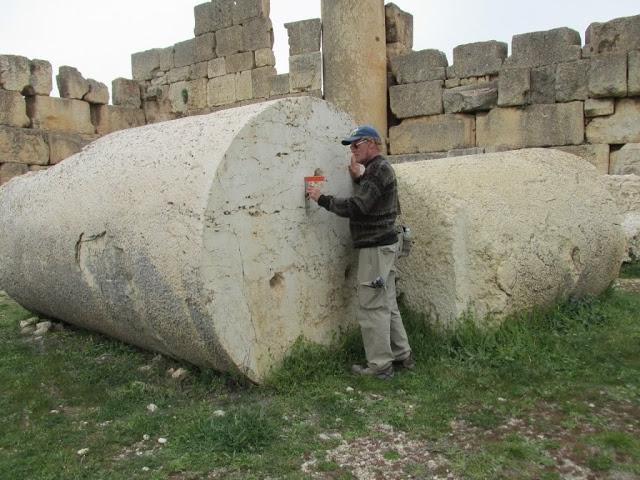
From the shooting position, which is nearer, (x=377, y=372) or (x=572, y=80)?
(x=377, y=372)

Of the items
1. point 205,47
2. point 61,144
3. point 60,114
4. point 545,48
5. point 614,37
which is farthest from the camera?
point 205,47

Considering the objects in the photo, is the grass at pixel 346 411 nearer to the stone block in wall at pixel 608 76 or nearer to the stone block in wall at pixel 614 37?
the stone block in wall at pixel 608 76

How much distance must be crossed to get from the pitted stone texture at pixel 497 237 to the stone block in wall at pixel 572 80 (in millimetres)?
4768

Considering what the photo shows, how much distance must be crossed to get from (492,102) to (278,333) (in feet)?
23.9

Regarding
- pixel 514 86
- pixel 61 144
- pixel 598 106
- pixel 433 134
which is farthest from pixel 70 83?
pixel 598 106

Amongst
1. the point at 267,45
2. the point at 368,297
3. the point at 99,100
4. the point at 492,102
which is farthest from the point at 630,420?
the point at 99,100

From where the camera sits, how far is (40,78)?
35.3 ft

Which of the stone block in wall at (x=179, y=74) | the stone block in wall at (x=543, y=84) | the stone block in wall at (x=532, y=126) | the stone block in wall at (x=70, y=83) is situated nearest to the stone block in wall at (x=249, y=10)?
the stone block in wall at (x=179, y=74)

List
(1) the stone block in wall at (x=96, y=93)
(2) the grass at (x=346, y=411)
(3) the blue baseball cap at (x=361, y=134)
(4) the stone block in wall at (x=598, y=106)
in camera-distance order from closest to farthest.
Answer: (2) the grass at (x=346, y=411) → (3) the blue baseball cap at (x=361, y=134) → (4) the stone block in wall at (x=598, y=106) → (1) the stone block in wall at (x=96, y=93)

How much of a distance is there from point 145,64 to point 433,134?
6849 mm

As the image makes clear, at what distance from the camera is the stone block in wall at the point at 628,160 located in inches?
322

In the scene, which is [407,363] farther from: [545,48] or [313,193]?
[545,48]

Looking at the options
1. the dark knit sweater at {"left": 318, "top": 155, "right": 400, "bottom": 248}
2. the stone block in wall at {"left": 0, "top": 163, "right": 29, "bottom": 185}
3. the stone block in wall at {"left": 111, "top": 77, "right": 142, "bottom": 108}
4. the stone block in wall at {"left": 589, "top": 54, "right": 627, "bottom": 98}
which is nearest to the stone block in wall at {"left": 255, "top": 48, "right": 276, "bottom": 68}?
the stone block in wall at {"left": 111, "top": 77, "right": 142, "bottom": 108}

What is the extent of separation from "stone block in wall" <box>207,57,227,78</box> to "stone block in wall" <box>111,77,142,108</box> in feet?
5.89
